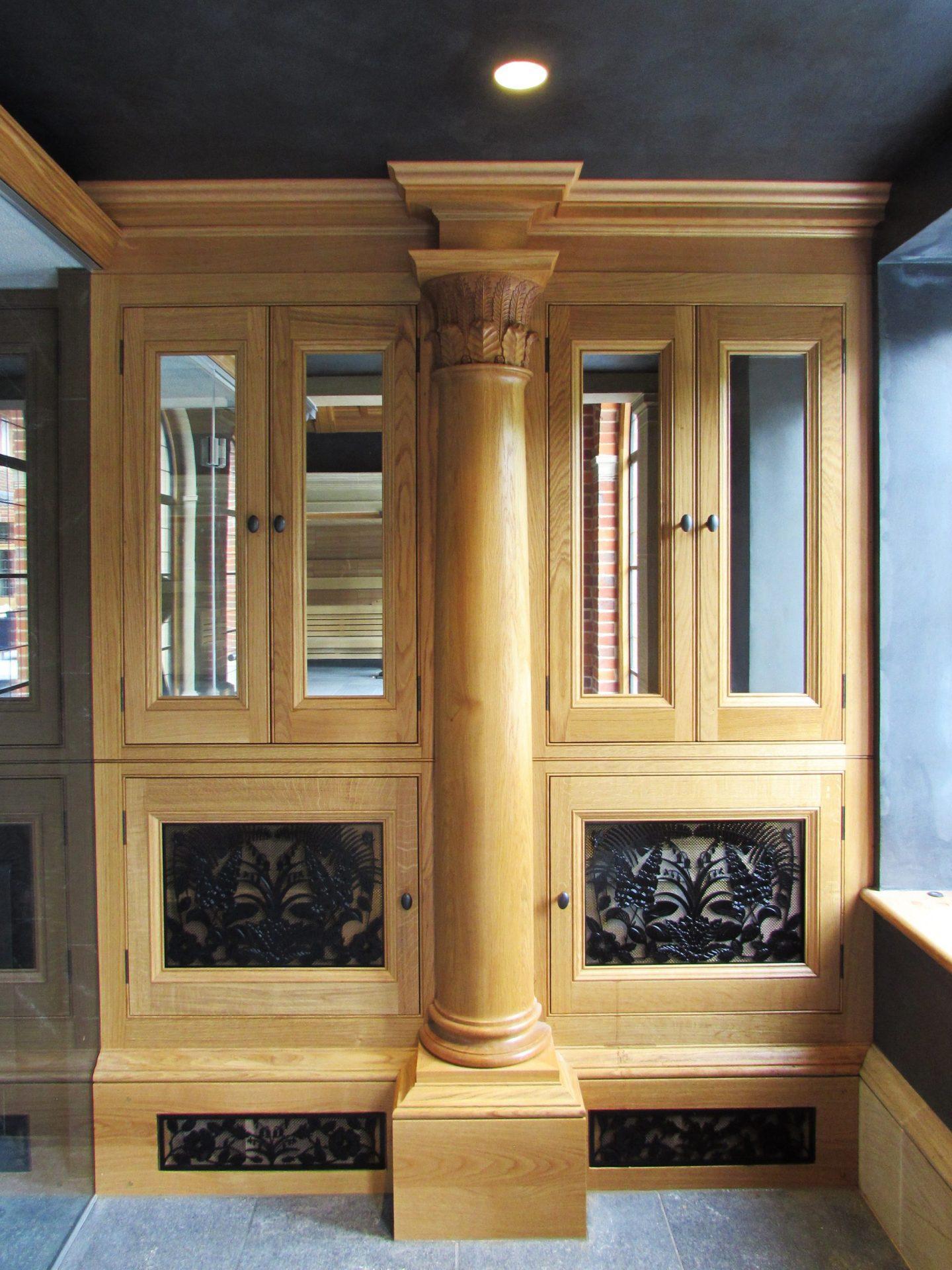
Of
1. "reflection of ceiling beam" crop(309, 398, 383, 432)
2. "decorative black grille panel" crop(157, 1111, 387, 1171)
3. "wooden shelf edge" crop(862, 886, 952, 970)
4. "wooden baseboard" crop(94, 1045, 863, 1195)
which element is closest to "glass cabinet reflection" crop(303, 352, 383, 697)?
"reflection of ceiling beam" crop(309, 398, 383, 432)

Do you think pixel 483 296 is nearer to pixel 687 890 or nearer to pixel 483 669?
pixel 483 669

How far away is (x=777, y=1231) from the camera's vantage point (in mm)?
2131

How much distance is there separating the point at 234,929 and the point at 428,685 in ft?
2.64

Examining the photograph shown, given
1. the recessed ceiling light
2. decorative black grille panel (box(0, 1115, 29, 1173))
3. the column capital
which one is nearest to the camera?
the recessed ceiling light

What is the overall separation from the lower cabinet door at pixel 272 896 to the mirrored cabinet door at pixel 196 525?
0.66 feet

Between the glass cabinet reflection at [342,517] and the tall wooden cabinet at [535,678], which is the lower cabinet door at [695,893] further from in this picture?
the glass cabinet reflection at [342,517]

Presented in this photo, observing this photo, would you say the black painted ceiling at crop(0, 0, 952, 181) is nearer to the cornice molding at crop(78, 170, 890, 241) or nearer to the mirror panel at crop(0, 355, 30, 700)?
the cornice molding at crop(78, 170, 890, 241)

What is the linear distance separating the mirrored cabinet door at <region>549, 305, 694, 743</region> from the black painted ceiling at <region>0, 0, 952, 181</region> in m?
0.41

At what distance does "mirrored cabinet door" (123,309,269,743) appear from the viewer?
2295 mm

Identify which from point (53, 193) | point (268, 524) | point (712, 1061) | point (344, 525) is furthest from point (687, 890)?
point (53, 193)

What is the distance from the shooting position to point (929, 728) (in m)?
2.29

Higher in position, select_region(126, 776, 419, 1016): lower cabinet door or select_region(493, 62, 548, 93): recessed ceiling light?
select_region(493, 62, 548, 93): recessed ceiling light

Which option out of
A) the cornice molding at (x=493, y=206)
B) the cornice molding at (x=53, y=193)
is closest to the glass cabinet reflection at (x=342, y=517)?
the cornice molding at (x=493, y=206)

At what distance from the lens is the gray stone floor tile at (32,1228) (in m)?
1.88
